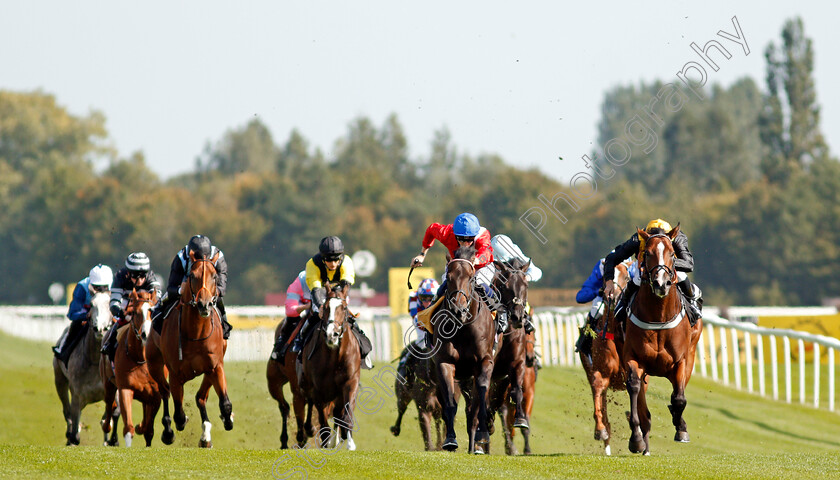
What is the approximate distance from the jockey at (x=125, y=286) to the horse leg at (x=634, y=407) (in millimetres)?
5470

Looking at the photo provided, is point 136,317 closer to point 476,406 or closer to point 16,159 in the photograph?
point 476,406

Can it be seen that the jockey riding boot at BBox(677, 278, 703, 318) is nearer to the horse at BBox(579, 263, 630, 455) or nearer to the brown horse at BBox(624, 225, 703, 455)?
the brown horse at BBox(624, 225, 703, 455)

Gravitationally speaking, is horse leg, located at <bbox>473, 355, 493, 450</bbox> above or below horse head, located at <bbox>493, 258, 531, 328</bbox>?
below

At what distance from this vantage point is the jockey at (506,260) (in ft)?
37.0

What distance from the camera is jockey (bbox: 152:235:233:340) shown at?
11.3 m

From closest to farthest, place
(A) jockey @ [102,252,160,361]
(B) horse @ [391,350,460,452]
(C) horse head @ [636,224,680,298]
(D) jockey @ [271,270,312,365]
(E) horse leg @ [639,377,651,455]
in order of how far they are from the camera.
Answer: (C) horse head @ [636,224,680,298] < (E) horse leg @ [639,377,651,455] < (D) jockey @ [271,270,312,365] < (A) jockey @ [102,252,160,361] < (B) horse @ [391,350,460,452]

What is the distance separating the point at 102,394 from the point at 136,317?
4.83 ft

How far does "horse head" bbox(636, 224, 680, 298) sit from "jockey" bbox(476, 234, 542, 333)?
5.03ft

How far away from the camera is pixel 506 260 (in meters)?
12.4

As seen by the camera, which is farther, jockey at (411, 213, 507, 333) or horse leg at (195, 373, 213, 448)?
horse leg at (195, 373, 213, 448)

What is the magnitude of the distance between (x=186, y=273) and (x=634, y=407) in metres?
4.69

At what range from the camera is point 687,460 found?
33.5 feet

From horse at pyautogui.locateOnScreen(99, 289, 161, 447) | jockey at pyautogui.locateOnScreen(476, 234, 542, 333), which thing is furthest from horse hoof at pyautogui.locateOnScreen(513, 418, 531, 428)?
horse at pyautogui.locateOnScreen(99, 289, 161, 447)

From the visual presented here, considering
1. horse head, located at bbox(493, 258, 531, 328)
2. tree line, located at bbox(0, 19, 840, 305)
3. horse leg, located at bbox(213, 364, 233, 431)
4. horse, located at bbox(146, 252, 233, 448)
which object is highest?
tree line, located at bbox(0, 19, 840, 305)
